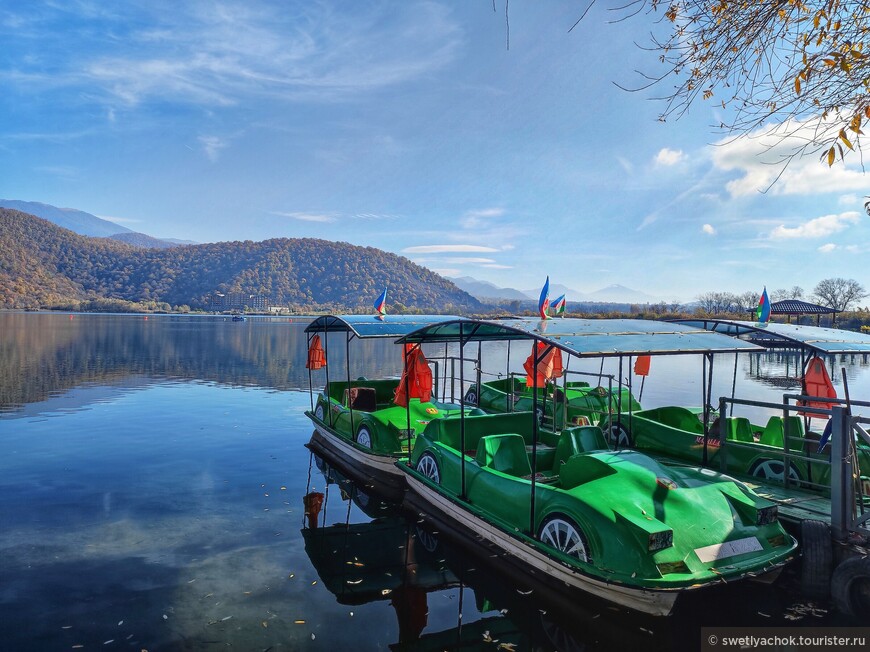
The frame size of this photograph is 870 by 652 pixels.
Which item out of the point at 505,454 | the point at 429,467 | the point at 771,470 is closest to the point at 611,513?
the point at 505,454

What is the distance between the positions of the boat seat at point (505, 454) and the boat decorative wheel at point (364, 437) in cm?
434

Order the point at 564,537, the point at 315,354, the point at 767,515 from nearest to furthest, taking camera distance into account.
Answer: the point at 564,537, the point at 767,515, the point at 315,354

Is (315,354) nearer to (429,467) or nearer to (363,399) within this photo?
(363,399)

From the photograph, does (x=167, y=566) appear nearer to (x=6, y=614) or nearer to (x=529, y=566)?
(x=6, y=614)

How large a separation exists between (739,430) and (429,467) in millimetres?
6764

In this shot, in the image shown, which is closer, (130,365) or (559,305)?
(559,305)

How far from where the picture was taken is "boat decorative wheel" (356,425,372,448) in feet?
43.1

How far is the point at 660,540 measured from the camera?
20.3 feet

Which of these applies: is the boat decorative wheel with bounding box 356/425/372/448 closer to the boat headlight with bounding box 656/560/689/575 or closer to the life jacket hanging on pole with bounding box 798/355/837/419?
the boat headlight with bounding box 656/560/689/575

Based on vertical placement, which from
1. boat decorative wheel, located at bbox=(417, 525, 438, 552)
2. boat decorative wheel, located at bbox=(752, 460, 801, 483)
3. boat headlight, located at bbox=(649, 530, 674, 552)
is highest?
boat headlight, located at bbox=(649, 530, 674, 552)

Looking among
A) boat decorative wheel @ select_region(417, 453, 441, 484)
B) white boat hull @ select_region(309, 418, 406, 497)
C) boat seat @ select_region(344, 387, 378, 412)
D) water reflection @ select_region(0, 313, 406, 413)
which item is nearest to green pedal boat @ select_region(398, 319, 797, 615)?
boat decorative wheel @ select_region(417, 453, 441, 484)

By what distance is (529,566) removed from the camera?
784cm

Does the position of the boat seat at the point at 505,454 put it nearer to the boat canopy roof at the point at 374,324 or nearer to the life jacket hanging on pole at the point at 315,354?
the boat canopy roof at the point at 374,324

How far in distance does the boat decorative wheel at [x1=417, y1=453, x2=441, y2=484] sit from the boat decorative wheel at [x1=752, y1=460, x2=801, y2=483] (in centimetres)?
583
